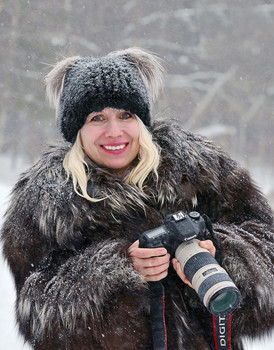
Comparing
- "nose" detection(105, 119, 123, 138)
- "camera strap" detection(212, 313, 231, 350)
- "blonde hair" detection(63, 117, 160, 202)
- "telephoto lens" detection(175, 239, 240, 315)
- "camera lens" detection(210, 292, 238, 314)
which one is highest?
"nose" detection(105, 119, 123, 138)

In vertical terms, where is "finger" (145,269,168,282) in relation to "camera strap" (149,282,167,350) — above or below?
above

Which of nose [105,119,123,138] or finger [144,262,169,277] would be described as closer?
finger [144,262,169,277]

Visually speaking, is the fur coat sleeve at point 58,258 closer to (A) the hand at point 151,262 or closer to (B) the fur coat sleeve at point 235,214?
(A) the hand at point 151,262

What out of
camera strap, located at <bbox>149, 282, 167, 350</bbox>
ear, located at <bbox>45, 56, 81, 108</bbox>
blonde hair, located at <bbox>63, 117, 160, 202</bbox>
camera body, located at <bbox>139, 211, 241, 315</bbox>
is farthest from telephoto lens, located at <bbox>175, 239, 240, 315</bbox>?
ear, located at <bbox>45, 56, 81, 108</bbox>

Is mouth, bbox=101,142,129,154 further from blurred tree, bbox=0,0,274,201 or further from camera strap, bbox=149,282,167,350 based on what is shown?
blurred tree, bbox=0,0,274,201

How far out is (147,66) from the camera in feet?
6.16

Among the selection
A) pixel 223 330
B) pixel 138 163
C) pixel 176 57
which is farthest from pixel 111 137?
pixel 176 57

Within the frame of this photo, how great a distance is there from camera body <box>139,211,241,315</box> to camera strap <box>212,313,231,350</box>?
22 centimetres

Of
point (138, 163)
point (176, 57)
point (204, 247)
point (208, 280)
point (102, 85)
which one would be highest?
point (176, 57)

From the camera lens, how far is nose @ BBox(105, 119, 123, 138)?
1.67 m

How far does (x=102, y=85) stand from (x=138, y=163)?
354 mm

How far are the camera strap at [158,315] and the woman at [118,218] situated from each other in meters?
0.04

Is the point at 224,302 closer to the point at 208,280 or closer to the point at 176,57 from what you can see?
the point at 208,280

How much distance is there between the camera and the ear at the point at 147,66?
1.87 meters
